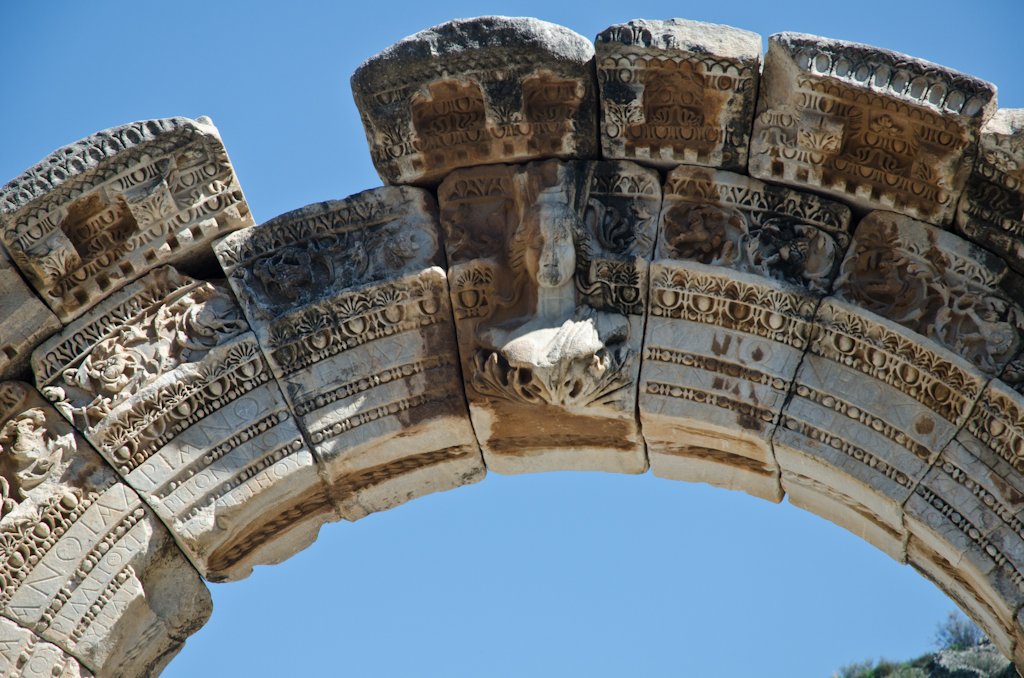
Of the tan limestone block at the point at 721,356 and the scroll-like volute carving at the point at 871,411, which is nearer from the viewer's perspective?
the scroll-like volute carving at the point at 871,411

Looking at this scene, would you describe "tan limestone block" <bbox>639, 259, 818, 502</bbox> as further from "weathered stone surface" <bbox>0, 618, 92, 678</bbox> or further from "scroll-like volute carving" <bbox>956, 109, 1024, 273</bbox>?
"weathered stone surface" <bbox>0, 618, 92, 678</bbox>

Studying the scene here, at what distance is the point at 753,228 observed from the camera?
206 inches

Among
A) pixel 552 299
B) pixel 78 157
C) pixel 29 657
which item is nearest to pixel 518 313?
pixel 552 299

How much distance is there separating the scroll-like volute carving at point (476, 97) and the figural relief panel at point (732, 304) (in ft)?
2.02

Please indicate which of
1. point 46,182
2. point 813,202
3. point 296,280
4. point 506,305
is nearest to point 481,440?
point 506,305

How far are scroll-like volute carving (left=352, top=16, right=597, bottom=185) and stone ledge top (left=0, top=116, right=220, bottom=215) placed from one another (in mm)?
941

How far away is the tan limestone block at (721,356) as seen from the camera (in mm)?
5090

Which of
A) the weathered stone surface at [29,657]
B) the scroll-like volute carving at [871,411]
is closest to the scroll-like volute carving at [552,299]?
the scroll-like volute carving at [871,411]

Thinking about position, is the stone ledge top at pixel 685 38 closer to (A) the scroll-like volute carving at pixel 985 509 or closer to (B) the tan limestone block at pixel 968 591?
(A) the scroll-like volute carving at pixel 985 509

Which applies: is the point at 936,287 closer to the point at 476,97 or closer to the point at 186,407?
the point at 476,97

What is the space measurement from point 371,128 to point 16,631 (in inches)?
108

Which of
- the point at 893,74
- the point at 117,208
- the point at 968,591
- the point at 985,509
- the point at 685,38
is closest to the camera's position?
the point at 985,509

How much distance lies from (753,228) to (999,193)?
1063 millimetres

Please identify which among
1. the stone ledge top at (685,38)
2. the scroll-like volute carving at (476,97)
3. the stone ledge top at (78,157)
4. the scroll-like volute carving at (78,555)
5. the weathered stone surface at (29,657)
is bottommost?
the weathered stone surface at (29,657)
